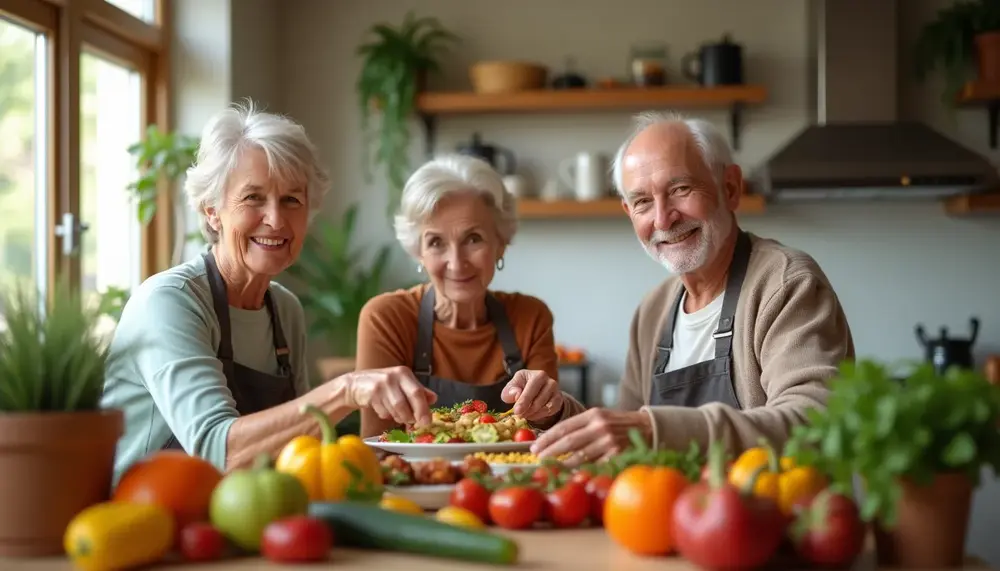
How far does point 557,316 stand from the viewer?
5418 mm

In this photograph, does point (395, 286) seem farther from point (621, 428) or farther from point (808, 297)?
point (621, 428)

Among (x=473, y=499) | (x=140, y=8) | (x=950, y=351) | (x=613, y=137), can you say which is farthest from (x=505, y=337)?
(x=950, y=351)

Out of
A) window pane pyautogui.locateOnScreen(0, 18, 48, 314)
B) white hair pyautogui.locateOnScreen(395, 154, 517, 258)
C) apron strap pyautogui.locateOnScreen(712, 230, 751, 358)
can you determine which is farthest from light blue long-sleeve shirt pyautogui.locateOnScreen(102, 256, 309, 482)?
window pane pyautogui.locateOnScreen(0, 18, 48, 314)

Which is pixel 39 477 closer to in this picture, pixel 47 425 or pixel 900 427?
pixel 47 425

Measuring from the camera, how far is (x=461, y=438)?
1.94 metres

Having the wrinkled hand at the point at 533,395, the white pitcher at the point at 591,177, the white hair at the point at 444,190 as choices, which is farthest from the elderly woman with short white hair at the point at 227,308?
the white pitcher at the point at 591,177

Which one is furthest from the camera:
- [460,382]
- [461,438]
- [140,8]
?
[140,8]

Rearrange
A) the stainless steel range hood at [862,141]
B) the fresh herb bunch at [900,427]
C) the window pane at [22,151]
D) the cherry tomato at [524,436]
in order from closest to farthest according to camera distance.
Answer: the fresh herb bunch at [900,427]
the cherry tomato at [524,436]
the window pane at [22,151]
the stainless steel range hood at [862,141]

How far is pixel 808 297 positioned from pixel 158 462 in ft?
4.57

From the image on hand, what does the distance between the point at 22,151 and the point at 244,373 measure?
1729mm

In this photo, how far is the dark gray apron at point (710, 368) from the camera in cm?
238

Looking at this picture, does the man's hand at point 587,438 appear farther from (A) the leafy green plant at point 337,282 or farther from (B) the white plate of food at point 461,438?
(A) the leafy green plant at point 337,282

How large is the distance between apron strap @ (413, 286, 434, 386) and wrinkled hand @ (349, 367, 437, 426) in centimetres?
90

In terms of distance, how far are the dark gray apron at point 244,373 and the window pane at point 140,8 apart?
2368 millimetres
